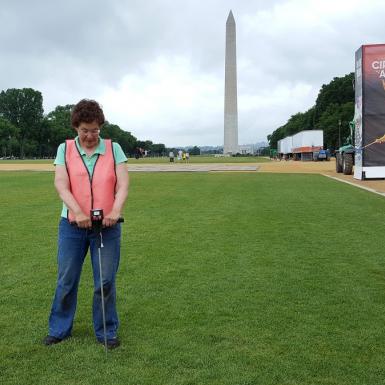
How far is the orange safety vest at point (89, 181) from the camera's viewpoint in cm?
421

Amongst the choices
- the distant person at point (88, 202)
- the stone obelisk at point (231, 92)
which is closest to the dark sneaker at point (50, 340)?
the distant person at point (88, 202)

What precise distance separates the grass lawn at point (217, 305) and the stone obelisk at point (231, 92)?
74.7 meters

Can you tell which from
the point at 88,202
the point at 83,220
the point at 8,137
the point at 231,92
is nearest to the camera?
the point at 83,220

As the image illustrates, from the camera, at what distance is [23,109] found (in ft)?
420

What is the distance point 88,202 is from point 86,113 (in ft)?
2.20

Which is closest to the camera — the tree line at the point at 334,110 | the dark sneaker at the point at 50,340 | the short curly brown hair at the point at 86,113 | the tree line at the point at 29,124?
the short curly brown hair at the point at 86,113

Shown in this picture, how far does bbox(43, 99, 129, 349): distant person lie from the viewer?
420 centimetres

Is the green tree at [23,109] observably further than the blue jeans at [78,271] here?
Yes

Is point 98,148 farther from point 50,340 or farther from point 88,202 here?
point 50,340

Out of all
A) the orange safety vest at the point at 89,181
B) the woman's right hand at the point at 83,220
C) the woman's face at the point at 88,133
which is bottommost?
the woman's right hand at the point at 83,220

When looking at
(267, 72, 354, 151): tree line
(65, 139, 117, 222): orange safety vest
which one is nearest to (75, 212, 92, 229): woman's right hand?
(65, 139, 117, 222): orange safety vest

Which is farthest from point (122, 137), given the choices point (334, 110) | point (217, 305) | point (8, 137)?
point (217, 305)

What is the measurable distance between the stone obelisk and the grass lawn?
74.7 metres

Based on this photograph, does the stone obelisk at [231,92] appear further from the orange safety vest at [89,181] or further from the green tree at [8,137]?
the orange safety vest at [89,181]
